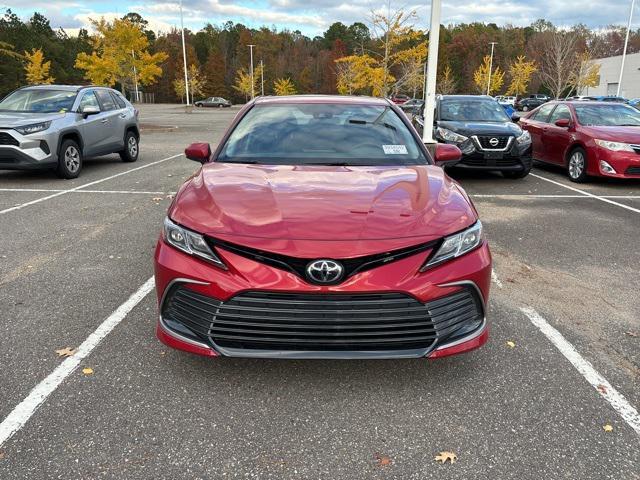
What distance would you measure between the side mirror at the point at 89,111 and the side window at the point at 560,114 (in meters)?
9.31

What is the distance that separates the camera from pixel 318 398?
2887mm

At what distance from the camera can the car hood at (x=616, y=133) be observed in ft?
30.6

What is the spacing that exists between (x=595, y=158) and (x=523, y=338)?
729cm

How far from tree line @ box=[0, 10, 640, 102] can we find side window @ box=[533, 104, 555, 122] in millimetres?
23899

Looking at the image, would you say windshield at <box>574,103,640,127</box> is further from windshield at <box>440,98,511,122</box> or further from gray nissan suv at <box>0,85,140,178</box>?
gray nissan suv at <box>0,85,140,178</box>

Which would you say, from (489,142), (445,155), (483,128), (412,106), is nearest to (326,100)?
(445,155)

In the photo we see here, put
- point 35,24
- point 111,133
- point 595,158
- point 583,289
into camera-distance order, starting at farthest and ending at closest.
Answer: point 35,24 → point 111,133 → point 595,158 → point 583,289

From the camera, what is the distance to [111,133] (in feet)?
37.2

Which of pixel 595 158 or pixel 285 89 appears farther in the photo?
pixel 285 89

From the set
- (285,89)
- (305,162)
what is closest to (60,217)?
(305,162)

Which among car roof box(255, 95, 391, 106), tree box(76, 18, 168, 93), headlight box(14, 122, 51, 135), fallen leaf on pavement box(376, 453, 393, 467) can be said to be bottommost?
fallen leaf on pavement box(376, 453, 393, 467)

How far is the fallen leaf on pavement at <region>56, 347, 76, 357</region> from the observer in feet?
11.0

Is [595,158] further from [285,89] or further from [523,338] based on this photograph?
[285,89]

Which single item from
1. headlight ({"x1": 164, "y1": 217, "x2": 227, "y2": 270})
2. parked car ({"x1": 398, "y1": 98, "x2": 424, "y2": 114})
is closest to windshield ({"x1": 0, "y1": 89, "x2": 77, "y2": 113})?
headlight ({"x1": 164, "y1": 217, "x2": 227, "y2": 270})
